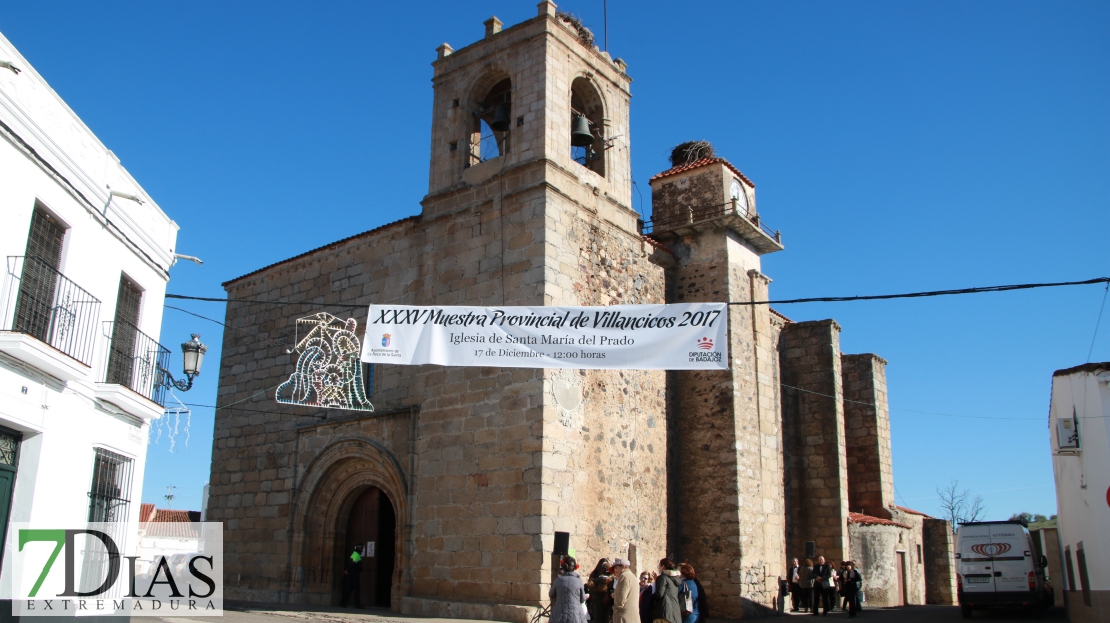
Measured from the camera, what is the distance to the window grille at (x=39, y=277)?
8.62 meters

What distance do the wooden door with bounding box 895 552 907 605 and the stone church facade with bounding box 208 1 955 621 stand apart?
2.19m

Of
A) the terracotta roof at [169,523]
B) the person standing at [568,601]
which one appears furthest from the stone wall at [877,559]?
the terracotta roof at [169,523]

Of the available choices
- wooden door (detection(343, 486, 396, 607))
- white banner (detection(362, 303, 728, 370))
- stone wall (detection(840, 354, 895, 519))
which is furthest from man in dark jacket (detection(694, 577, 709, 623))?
stone wall (detection(840, 354, 895, 519))

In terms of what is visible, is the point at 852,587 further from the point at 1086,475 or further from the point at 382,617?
the point at 382,617

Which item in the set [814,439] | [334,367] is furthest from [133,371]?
[814,439]

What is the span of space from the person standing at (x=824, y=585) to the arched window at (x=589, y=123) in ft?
27.2

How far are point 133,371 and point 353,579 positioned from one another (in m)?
5.71

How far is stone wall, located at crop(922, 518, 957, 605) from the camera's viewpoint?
70.4 ft

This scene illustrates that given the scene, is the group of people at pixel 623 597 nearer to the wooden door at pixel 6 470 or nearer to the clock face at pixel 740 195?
the wooden door at pixel 6 470

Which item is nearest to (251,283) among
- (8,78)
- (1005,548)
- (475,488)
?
(475,488)

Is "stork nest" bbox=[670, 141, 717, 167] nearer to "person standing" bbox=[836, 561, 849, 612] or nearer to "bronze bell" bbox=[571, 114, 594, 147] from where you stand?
"bronze bell" bbox=[571, 114, 594, 147]

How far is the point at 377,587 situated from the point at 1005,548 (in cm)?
1090

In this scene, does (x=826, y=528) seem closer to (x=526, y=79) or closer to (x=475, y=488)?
(x=475, y=488)

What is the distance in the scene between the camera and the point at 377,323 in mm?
10391
